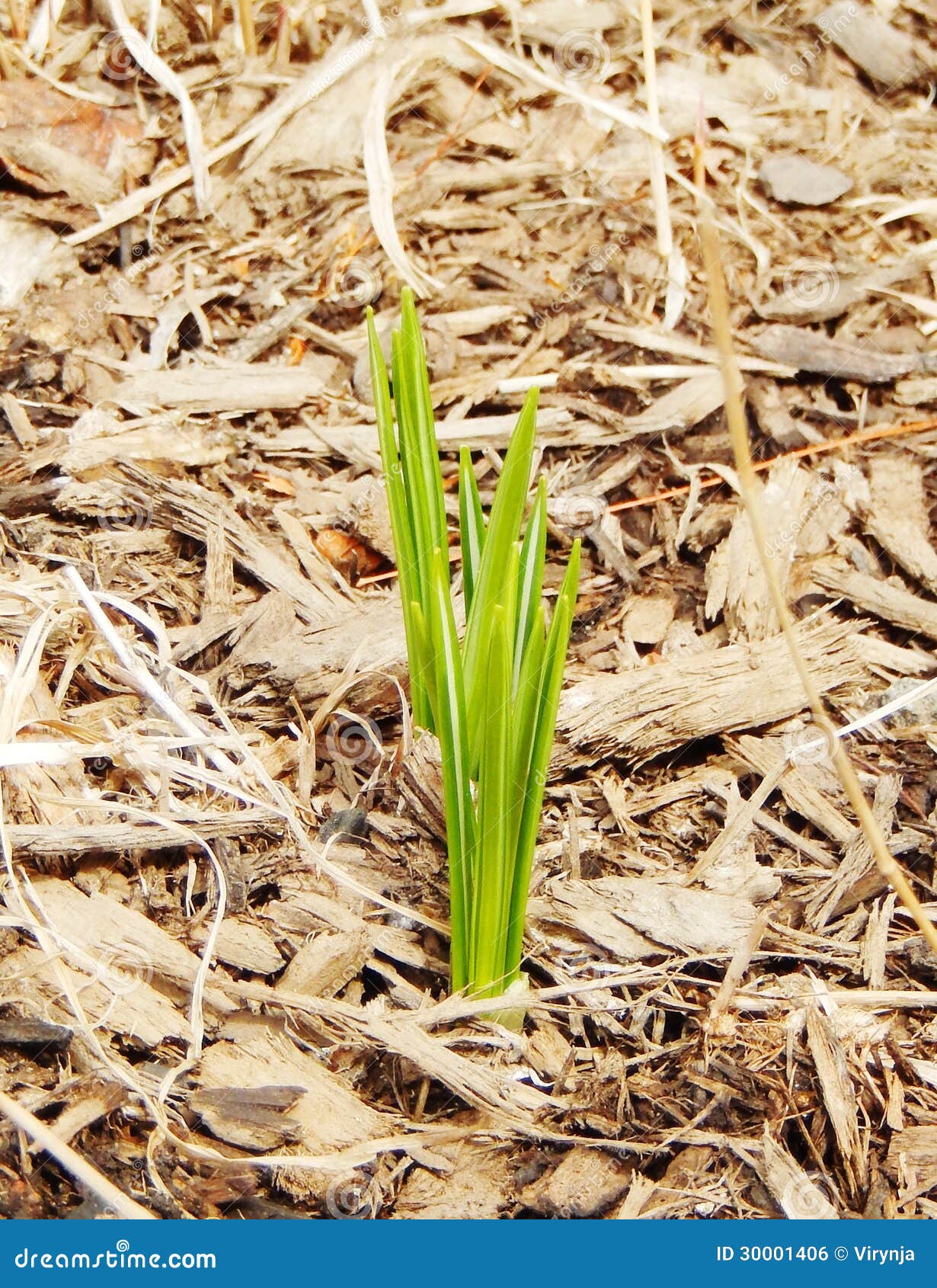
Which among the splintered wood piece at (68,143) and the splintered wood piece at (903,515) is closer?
the splintered wood piece at (903,515)

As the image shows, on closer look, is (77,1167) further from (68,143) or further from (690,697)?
(68,143)

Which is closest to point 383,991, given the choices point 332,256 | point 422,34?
point 332,256

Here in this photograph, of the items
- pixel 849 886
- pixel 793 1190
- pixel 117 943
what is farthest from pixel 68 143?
pixel 793 1190

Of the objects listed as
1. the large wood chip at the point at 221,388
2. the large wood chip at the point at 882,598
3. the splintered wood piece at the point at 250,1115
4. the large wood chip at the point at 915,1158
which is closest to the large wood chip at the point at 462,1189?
the splintered wood piece at the point at 250,1115

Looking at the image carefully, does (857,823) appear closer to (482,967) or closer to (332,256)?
(482,967)

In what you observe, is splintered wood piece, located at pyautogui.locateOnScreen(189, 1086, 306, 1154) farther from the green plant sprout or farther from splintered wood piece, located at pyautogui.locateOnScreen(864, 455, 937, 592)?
splintered wood piece, located at pyautogui.locateOnScreen(864, 455, 937, 592)

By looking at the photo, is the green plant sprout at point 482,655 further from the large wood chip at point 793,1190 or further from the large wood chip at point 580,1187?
the large wood chip at point 793,1190
